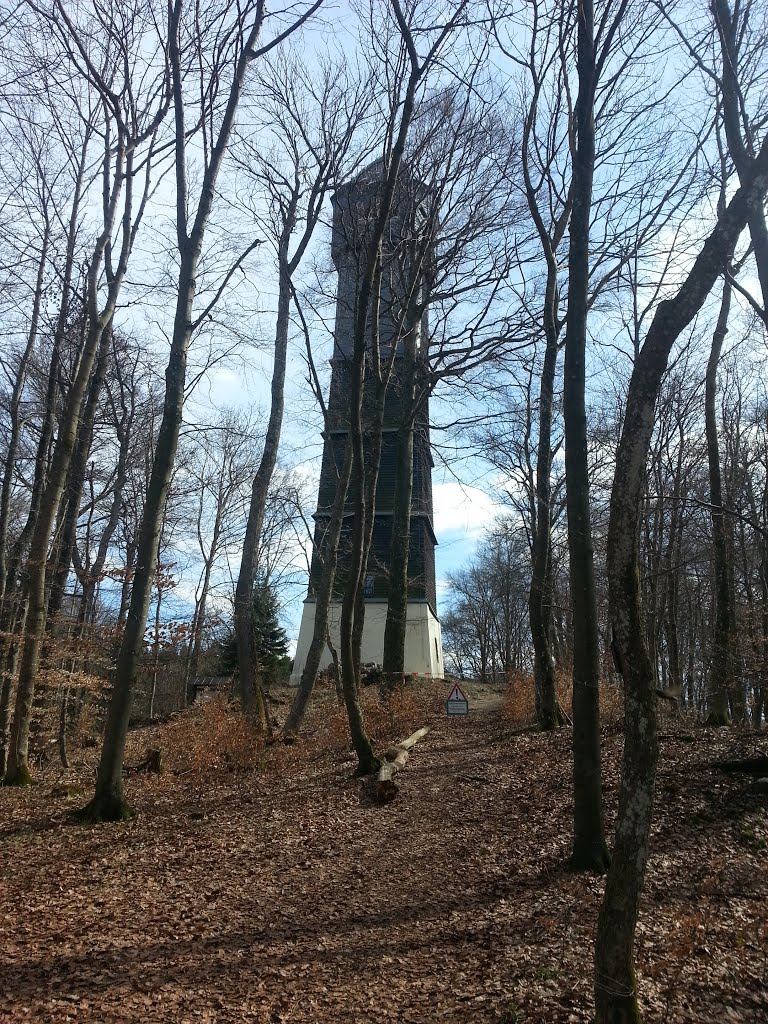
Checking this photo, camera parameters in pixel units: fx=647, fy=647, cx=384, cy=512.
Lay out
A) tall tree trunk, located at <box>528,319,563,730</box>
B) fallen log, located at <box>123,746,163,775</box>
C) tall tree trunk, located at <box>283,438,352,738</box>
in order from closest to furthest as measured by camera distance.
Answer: fallen log, located at <box>123,746,163,775</box>
tall tree trunk, located at <box>528,319,563,730</box>
tall tree trunk, located at <box>283,438,352,738</box>

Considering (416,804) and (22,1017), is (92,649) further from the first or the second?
(22,1017)

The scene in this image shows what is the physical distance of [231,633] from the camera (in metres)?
22.9

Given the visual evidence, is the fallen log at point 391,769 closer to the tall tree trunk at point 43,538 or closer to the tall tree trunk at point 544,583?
the tall tree trunk at point 544,583

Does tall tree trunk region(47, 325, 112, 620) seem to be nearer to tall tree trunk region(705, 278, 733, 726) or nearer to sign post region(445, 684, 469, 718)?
sign post region(445, 684, 469, 718)

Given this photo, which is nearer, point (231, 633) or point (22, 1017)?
point (22, 1017)

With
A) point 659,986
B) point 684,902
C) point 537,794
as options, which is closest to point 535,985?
point 659,986

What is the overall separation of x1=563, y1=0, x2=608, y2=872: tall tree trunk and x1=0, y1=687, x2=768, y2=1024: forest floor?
0.58m

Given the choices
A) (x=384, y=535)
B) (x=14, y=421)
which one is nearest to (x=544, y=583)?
(x=14, y=421)

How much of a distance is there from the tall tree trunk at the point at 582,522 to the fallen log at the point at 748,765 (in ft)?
10.5

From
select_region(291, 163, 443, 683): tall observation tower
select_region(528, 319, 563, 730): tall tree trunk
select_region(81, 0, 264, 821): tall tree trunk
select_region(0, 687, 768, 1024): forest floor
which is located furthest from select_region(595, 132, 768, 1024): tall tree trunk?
select_region(291, 163, 443, 683): tall observation tower

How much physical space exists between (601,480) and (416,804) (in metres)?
→ 11.4

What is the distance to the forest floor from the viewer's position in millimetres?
4004

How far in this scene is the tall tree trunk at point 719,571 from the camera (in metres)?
→ 11.4

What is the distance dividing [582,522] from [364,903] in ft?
13.0
